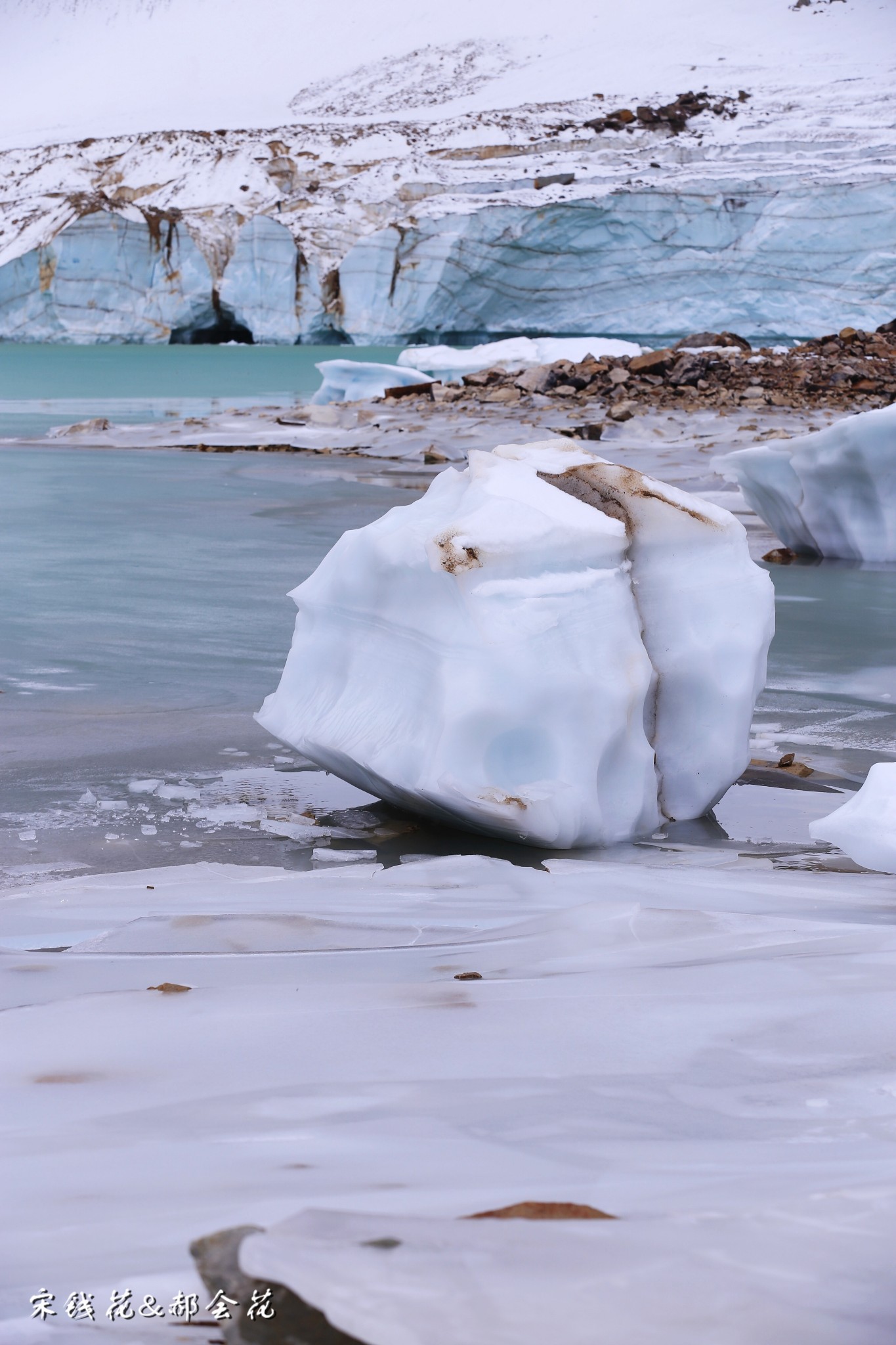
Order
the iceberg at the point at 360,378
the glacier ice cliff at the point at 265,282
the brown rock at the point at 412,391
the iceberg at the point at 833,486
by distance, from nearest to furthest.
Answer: the iceberg at the point at 833,486 → the brown rock at the point at 412,391 → the iceberg at the point at 360,378 → the glacier ice cliff at the point at 265,282

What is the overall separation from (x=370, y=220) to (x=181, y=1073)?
2573cm

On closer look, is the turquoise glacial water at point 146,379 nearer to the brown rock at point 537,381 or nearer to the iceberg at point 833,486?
the brown rock at point 537,381

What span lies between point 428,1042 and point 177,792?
133 centimetres

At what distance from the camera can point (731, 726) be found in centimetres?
218

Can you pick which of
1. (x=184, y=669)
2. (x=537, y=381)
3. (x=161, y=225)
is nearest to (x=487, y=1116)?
(x=184, y=669)

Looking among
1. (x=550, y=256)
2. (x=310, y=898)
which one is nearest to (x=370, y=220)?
(x=550, y=256)

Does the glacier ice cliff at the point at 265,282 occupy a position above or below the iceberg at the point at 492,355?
above

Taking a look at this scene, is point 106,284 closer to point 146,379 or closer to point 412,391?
point 146,379

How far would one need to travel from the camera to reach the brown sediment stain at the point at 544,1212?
748mm

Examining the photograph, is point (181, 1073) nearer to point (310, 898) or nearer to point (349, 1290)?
point (349, 1290)

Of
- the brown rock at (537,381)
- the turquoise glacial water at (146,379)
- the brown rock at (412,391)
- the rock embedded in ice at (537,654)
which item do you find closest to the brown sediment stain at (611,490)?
the rock embedded in ice at (537,654)

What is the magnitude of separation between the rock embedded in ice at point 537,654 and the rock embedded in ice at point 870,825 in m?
0.26

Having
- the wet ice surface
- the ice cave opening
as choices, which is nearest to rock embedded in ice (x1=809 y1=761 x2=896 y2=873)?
the wet ice surface

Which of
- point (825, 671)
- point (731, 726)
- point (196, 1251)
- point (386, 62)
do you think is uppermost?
point (386, 62)
